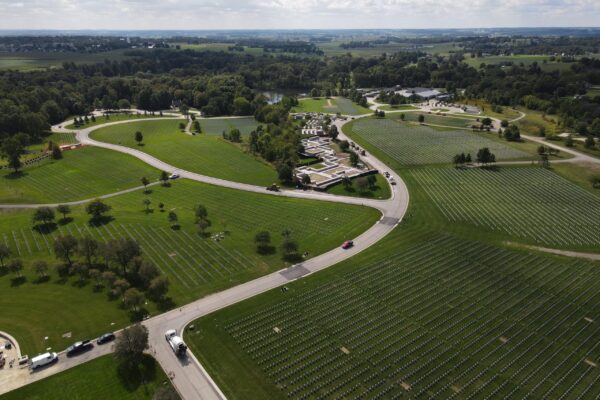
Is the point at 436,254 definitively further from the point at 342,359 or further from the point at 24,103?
the point at 24,103

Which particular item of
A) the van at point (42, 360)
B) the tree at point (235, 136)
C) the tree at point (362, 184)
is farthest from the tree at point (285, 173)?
the van at point (42, 360)

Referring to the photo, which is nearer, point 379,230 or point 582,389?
point 582,389

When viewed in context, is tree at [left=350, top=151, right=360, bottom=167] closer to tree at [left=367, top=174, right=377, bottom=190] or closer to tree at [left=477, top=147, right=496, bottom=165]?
tree at [left=367, top=174, right=377, bottom=190]

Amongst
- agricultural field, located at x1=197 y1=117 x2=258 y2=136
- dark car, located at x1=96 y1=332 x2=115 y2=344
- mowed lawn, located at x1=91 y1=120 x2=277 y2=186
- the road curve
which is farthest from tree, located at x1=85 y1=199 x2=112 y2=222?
agricultural field, located at x1=197 y1=117 x2=258 y2=136

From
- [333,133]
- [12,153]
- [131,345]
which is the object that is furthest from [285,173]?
[12,153]

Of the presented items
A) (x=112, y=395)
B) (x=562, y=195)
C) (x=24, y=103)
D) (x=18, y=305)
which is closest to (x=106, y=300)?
(x=18, y=305)

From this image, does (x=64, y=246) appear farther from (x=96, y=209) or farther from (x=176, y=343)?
(x=176, y=343)
